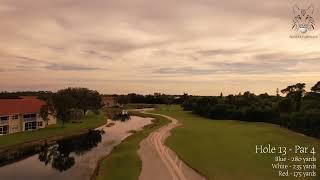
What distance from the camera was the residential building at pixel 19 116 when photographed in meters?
78.9

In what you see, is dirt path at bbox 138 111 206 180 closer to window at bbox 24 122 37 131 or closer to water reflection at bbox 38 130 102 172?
water reflection at bbox 38 130 102 172

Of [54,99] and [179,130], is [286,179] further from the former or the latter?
[54,99]

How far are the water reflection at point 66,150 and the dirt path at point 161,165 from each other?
9501mm

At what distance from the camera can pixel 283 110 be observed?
103m

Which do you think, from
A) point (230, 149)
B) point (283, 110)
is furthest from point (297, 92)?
point (230, 149)

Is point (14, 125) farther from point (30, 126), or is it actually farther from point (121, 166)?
point (121, 166)

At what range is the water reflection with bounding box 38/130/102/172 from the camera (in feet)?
169

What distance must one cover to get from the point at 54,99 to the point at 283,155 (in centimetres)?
5706

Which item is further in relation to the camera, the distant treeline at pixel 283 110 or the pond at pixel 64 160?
the distant treeline at pixel 283 110

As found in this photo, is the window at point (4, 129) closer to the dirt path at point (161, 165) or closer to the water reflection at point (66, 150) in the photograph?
the water reflection at point (66, 150)

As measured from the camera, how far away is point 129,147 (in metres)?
61.0

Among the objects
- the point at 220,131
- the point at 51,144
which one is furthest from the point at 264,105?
the point at 51,144

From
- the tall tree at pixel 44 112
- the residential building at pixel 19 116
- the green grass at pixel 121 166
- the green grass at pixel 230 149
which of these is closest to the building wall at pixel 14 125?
the residential building at pixel 19 116

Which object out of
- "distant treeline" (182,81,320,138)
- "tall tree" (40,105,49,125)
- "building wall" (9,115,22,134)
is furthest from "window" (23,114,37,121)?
"distant treeline" (182,81,320,138)
